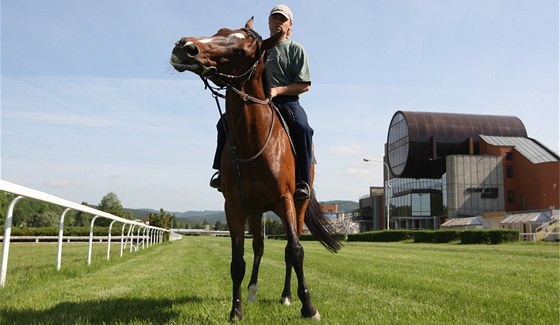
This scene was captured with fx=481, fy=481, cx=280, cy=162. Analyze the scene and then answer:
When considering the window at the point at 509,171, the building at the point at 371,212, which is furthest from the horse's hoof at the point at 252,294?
the building at the point at 371,212

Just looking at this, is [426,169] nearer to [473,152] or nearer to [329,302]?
[473,152]

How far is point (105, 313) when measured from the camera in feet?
15.2

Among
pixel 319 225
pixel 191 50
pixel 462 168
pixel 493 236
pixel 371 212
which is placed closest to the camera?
pixel 191 50

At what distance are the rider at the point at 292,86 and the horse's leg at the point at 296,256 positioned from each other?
58 centimetres

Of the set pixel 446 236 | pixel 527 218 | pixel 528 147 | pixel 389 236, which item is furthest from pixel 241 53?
pixel 528 147

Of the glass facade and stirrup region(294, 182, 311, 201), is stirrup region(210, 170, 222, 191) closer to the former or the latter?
stirrup region(294, 182, 311, 201)

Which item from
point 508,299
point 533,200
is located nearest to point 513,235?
point 508,299

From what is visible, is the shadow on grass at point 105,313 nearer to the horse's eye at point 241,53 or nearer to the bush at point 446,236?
the horse's eye at point 241,53

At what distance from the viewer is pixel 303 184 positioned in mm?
5289

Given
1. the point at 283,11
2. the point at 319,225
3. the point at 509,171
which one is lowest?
the point at 319,225

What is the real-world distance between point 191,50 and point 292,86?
194 centimetres

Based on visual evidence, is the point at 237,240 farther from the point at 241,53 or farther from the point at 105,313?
the point at 241,53

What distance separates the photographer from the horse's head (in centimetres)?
371

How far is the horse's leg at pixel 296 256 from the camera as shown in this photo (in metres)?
4.52
